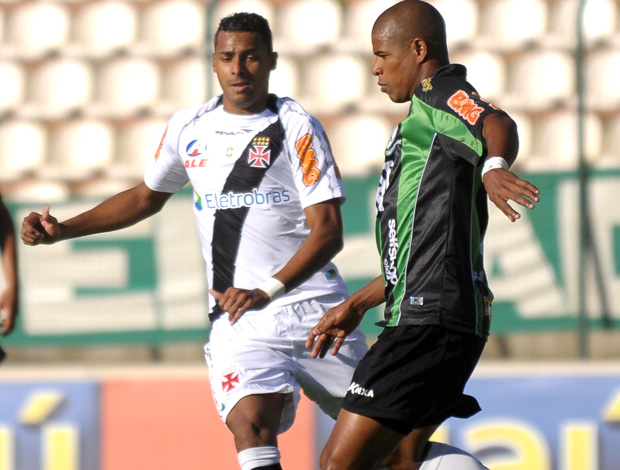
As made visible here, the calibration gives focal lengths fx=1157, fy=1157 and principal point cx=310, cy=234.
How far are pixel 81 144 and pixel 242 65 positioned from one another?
13.4 feet

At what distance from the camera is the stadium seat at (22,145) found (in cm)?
787

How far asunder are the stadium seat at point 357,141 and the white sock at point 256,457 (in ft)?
13.1

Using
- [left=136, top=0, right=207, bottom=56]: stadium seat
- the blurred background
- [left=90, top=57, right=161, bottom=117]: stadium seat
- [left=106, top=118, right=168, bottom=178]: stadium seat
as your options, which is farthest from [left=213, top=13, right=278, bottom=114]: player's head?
[left=136, top=0, right=207, bottom=56]: stadium seat

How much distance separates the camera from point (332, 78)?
821 cm

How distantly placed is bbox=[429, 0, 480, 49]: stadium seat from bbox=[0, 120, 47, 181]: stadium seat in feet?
9.76

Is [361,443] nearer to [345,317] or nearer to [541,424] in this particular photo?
[345,317]

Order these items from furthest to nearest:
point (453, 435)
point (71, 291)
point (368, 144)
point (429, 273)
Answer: point (368, 144)
point (71, 291)
point (453, 435)
point (429, 273)

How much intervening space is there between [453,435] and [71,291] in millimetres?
2239

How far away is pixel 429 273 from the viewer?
350cm

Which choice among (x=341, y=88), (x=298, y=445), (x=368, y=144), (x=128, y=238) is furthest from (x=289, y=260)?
(x=341, y=88)

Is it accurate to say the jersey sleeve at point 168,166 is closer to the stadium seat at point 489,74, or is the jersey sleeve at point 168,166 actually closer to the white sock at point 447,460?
the white sock at point 447,460

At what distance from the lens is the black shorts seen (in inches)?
138

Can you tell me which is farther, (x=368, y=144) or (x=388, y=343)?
(x=368, y=144)

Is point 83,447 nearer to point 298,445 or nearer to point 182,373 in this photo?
point 182,373
